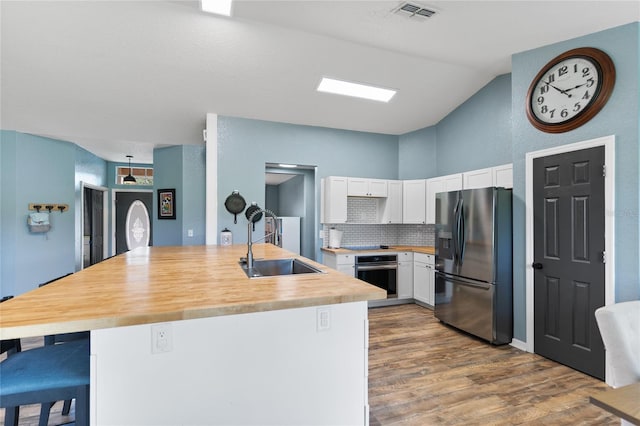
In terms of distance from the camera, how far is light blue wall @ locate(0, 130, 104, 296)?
14.9 ft

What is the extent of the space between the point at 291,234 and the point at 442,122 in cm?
303

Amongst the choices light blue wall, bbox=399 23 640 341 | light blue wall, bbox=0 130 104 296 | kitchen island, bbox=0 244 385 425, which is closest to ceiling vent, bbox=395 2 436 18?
Answer: light blue wall, bbox=399 23 640 341

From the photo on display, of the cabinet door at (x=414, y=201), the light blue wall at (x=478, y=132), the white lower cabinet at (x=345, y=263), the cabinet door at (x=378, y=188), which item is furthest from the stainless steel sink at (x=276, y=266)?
the light blue wall at (x=478, y=132)

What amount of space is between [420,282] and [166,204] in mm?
4532

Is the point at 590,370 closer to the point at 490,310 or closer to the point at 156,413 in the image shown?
the point at 490,310

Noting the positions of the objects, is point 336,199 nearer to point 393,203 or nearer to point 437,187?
point 393,203

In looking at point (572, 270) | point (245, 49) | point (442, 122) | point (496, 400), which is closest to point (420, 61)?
point (442, 122)

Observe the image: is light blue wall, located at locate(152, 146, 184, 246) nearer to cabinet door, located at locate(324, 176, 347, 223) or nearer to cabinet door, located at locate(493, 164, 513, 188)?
cabinet door, located at locate(324, 176, 347, 223)

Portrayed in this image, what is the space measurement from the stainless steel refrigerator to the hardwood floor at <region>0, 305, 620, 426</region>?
23cm

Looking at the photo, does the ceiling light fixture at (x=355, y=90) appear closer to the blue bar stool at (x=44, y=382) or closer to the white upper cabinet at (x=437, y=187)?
the white upper cabinet at (x=437, y=187)

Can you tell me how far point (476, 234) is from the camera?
330 cm

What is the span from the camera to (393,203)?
195 inches

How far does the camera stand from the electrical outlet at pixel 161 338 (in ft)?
3.99

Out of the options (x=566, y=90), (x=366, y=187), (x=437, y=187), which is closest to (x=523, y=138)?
(x=566, y=90)
